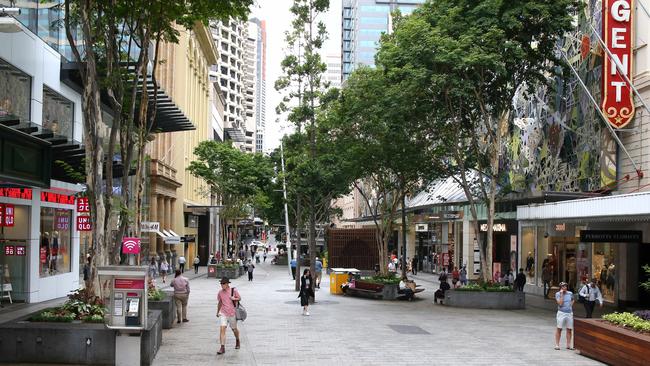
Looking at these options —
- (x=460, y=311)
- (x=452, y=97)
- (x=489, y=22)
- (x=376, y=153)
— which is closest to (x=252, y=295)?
(x=376, y=153)

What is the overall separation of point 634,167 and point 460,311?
8063mm

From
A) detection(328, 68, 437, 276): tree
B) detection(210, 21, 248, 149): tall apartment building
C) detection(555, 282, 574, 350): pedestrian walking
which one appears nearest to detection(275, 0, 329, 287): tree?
detection(328, 68, 437, 276): tree

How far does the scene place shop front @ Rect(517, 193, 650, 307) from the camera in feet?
71.3

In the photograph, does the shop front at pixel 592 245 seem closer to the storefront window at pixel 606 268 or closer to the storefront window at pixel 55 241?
the storefront window at pixel 606 268

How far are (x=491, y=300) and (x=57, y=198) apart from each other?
16747 millimetres

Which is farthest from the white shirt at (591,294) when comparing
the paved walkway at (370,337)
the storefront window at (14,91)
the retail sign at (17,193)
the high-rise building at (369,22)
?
the high-rise building at (369,22)

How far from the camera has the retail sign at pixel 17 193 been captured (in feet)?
74.9

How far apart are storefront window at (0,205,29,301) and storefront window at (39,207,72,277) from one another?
51.4 inches

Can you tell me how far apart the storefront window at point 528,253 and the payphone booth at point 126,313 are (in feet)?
92.6

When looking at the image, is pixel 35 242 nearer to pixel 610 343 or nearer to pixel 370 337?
pixel 370 337

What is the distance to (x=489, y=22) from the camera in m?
25.9

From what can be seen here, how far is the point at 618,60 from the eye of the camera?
25.7m

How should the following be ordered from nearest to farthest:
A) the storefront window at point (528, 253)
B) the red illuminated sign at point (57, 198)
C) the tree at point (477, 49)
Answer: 1. the tree at point (477, 49)
2. the red illuminated sign at point (57, 198)
3. the storefront window at point (528, 253)

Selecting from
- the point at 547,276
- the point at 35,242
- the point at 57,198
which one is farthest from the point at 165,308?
the point at 547,276
